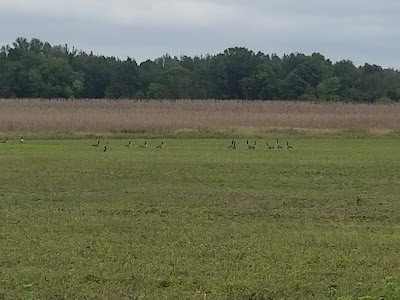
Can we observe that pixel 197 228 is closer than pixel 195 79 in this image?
Yes

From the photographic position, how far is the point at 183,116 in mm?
38656

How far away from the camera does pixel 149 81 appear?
7256 centimetres

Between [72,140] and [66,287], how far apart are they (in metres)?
25.6

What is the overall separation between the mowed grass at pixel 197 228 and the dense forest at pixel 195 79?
43.3 m

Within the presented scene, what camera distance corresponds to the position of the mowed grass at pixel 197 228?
25.1 feet

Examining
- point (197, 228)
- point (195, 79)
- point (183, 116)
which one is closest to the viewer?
point (197, 228)

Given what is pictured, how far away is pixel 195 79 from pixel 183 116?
35.2 m

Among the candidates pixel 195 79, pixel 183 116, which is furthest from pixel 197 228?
pixel 195 79

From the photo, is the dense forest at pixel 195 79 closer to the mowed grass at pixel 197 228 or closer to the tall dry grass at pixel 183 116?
the tall dry grass at pixel 183 116

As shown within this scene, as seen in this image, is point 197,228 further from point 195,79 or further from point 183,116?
point 195,79

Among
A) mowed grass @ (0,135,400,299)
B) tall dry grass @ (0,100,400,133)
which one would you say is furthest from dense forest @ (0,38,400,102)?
mowed grass @ (0,135,400,299)

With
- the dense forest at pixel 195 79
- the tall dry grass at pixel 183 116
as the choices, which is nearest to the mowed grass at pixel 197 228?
the tall dry grass at pixel 183 116

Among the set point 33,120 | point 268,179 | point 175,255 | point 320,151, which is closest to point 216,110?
point 33,120

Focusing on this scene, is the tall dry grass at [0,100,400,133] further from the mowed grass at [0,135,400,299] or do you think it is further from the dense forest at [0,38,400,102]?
the dense forest at [0,38,400,102]
